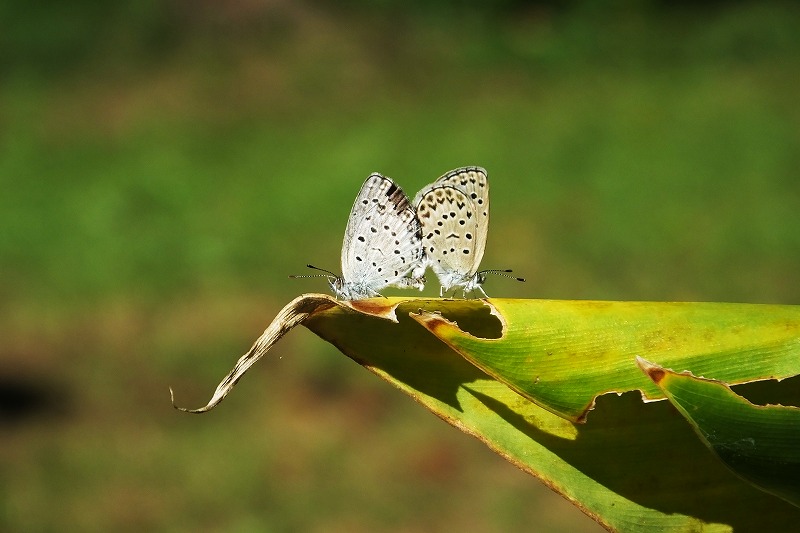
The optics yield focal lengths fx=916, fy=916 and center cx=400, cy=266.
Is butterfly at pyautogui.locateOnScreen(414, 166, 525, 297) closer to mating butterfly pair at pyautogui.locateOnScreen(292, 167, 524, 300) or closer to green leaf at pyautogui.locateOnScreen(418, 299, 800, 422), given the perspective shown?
mating butterfly pair at pyautogui.locateOnScreen(292, 167, 524, 300)

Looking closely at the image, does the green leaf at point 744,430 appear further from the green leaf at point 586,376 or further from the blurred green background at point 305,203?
the blurred green background at point 305,203

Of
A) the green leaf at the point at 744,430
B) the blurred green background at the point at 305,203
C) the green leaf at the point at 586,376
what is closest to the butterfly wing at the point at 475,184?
the green leaf at the point at 586,376

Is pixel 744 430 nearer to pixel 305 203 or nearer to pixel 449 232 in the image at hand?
pixel 449 232

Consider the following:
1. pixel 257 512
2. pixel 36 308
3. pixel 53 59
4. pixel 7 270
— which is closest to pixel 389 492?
pixel 257 512

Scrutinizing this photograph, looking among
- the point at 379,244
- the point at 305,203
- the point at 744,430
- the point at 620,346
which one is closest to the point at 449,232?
the point at 379,244

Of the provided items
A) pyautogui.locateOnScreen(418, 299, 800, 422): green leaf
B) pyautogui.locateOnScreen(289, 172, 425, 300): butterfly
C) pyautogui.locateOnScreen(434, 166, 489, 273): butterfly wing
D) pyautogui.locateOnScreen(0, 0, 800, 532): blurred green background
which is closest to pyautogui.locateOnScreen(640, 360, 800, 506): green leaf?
pyautogui.locateOnScreen(418, 299, 800, 422): green leaf

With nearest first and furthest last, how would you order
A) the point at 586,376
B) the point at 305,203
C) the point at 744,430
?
the point at 744,430 → the point at 586,376 → the point at 305,203

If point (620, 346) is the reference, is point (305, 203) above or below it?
below
